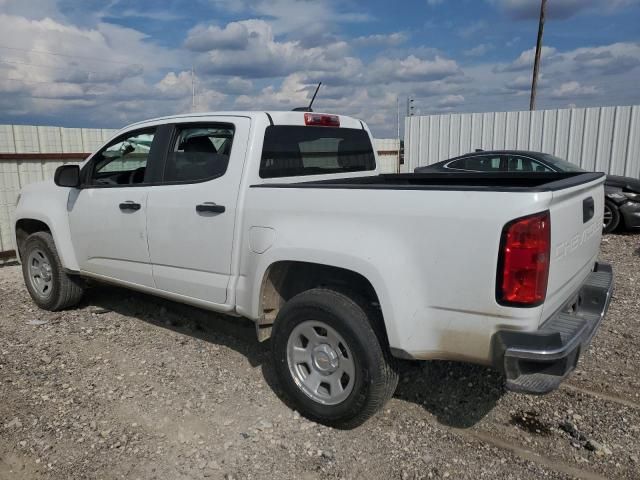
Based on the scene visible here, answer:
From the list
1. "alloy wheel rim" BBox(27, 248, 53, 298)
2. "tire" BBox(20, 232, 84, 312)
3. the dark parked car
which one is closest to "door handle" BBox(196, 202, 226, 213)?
"tire" BBox(20, 232, 84, 312)

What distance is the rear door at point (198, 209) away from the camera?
11.9 ft

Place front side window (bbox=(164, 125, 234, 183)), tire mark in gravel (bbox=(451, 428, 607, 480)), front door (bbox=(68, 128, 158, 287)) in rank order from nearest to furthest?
tire mark in gravel (bbox=(451, 428, 607, 480)) → front side window (bbox=(164, 125, 234, 183)) → front door (bbox=(68, 128, 158, 287))

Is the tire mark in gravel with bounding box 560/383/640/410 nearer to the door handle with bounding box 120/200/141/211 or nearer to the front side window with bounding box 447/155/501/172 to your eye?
the door handle with bounding box 120/200/141/211

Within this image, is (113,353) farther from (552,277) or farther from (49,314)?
A: (552,277)

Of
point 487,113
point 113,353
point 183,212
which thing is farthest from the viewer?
point 487,113

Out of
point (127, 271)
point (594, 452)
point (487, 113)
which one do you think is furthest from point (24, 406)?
point (487, 113)

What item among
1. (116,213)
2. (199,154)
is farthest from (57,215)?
(199,154)

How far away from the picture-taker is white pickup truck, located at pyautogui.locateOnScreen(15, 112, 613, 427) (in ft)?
8.30

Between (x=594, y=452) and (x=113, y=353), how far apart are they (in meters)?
3.63

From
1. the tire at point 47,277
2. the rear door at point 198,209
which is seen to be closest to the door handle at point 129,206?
the rear door at point 198,209

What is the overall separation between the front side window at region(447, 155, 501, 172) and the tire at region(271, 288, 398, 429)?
789cm

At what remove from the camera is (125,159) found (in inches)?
197

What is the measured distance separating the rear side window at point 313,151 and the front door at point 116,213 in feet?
3.62

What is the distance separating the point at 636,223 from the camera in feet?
30.3
